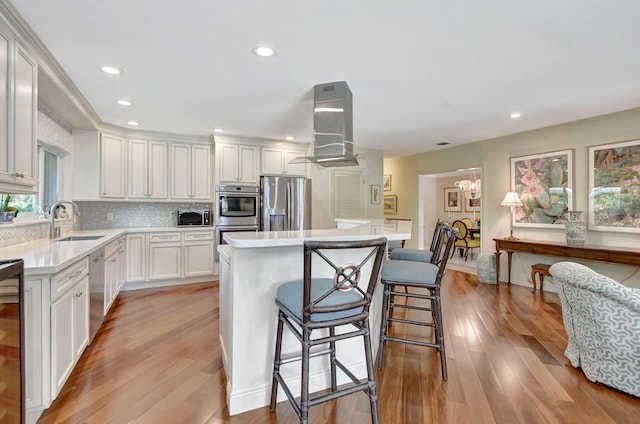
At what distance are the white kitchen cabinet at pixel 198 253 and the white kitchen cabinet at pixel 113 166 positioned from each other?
1.15 m

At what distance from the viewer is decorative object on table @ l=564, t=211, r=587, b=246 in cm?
402

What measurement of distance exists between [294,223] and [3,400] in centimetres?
404

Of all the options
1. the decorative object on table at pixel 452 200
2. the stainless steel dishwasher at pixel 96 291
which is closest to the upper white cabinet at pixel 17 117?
the stainless steel dishwasher at pixel 96 291

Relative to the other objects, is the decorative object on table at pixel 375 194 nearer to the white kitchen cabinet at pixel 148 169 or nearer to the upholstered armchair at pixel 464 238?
the upholstered armchair at pixel 464 238

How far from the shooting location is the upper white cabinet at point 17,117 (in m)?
1.88

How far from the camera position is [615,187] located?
3875 millimetres

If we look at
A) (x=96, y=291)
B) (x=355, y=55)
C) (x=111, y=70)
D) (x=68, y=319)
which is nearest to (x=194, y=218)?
(x=96, y=291)


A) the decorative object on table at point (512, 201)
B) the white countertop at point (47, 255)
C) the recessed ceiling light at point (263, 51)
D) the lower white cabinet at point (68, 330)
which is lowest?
the lower white cabinet at point (68, 330)

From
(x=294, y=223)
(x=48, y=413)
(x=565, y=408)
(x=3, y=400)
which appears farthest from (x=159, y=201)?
(x=565, y=408)

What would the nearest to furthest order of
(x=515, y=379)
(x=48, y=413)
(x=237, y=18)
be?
(x=48, y=413), (x=237, y=18), (x=515, y=379)

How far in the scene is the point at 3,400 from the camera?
4.14ft

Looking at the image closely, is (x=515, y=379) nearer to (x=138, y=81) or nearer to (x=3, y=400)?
(x=3, y=400)

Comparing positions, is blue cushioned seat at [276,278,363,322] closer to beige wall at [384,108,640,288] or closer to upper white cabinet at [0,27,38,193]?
upper white cabinet at [0,27,38,193]

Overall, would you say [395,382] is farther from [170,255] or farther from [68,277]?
[170,255]
